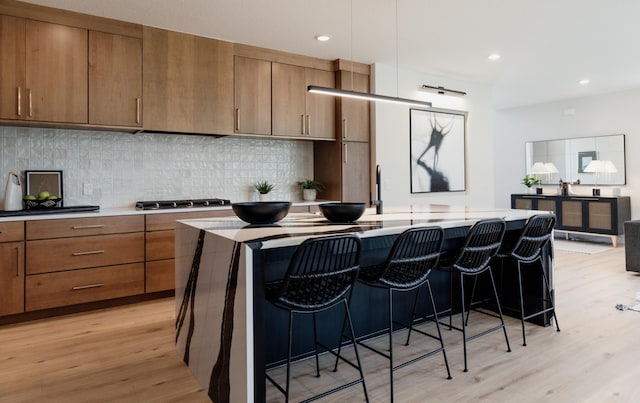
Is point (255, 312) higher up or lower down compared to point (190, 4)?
lower down

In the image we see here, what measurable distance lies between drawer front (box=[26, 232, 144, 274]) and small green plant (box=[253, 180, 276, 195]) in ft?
4.79

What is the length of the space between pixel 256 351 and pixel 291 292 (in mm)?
296

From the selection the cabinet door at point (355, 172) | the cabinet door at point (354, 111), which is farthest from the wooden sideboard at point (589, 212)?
the cabinet door at point (354, 111)

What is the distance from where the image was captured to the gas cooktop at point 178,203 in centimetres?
399

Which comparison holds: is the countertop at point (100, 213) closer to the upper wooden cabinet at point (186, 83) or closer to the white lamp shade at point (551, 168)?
the upper wooden cabinet at point (186, 83)

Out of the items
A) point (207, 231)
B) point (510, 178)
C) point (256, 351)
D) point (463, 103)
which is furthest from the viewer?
point (510, 178)

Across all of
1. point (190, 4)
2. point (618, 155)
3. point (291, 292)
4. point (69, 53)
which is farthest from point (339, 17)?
point (618, 155)

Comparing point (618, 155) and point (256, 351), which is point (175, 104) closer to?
point (256, 351)

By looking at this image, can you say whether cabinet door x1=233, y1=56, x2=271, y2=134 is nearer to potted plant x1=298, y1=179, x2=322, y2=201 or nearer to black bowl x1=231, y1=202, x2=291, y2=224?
potted plant x1=298, y1=179, x2=322, y2=201

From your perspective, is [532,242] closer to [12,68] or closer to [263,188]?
[263,188]

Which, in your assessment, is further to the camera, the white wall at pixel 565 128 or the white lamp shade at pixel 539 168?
the white lamp shade at pixel 539 168

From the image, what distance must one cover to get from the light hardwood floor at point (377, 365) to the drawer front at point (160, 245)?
1.81 ft

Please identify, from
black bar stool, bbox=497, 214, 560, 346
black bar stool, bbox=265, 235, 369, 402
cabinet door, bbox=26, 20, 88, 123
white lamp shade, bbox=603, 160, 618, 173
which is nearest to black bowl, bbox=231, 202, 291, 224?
black bar stool, bbox=265, 235, 369, 402

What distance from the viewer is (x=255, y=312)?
1767 millimetres
